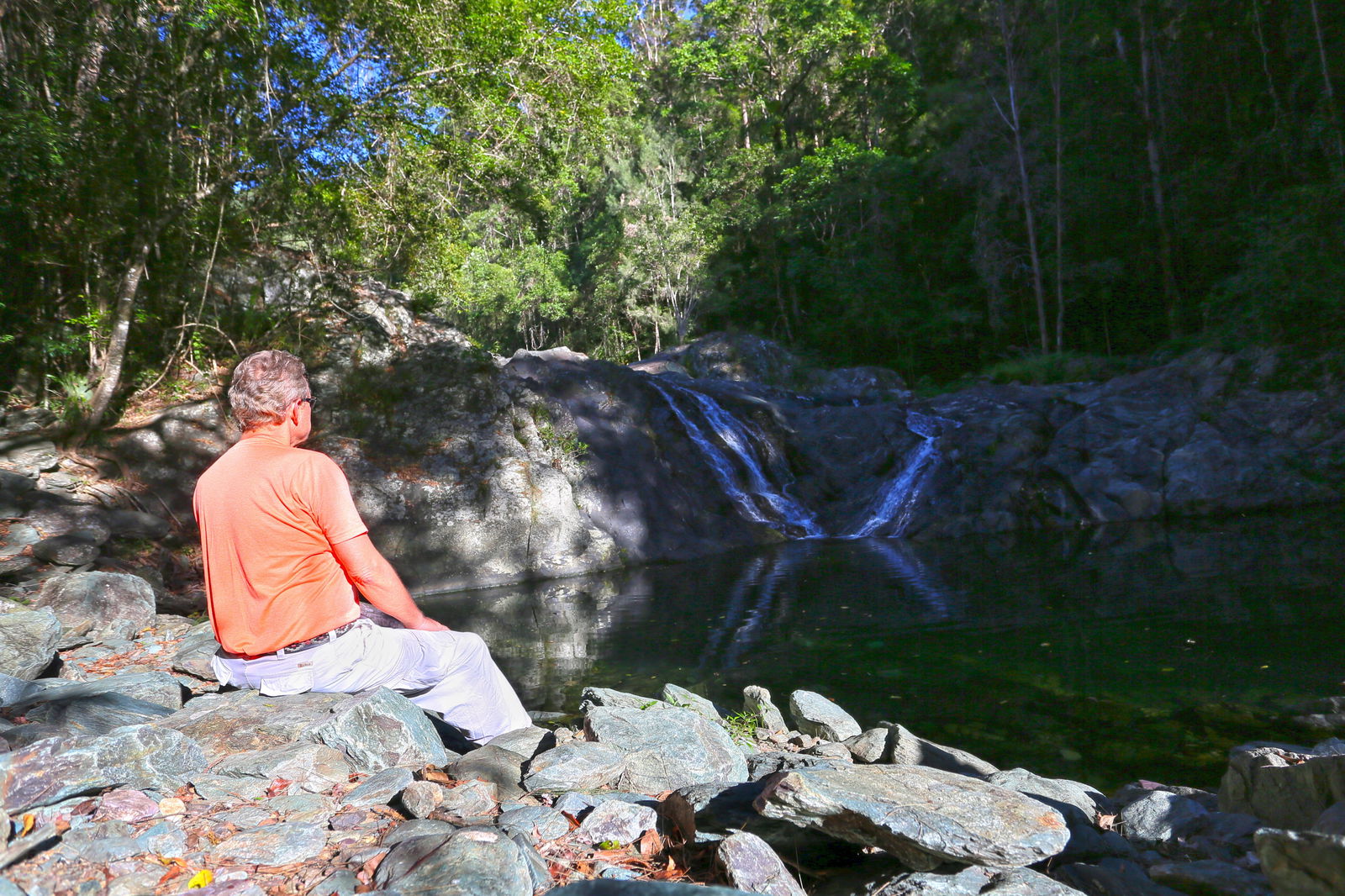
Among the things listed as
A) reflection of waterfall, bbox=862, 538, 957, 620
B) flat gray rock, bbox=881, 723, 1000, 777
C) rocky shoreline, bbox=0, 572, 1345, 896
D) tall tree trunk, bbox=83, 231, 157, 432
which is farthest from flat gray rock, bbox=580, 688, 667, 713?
tall tree trunk, bbox=83, 231, 157, 432

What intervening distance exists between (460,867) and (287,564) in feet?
5.28

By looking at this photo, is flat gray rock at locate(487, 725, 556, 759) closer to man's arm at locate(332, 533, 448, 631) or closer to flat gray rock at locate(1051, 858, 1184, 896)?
man's arm at locate(332, 533, 448, 631)

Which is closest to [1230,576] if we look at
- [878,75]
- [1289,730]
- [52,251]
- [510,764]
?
[1289,730]

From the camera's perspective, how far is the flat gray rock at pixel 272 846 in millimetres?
2424

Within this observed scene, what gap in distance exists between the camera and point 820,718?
563 centimetres

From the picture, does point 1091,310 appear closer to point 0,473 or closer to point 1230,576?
point 1230,576

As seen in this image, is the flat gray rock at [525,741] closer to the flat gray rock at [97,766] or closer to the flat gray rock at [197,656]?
the flat gray rock at [97,766]

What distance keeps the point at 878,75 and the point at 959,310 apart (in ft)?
37.3

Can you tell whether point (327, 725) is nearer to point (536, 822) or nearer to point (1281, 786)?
point (536, 822)

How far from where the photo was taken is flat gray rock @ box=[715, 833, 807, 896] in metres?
2.47

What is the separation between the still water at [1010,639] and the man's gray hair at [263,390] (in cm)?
375

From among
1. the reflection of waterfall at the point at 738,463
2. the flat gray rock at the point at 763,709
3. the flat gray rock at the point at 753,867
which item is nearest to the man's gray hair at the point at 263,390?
the flat gray rock at the point at 753,867

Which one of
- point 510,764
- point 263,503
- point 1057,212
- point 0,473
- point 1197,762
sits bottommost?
point 1197,762

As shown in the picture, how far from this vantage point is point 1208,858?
321 cm
